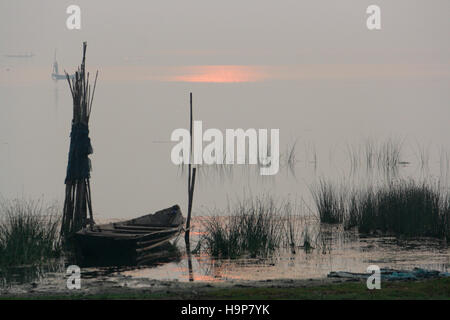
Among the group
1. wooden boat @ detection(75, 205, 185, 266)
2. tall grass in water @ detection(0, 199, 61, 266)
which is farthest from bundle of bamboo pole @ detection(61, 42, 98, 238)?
tall grass in water @ detection(0, 199, 61, 266)

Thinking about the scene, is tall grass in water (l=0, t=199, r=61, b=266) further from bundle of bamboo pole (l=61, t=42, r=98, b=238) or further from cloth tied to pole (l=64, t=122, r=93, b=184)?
cloth tied to pole (l=64, t=122, r=93, b=184)

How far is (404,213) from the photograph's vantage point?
74.0 ft

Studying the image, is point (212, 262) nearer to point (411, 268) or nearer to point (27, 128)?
point (411, 268)

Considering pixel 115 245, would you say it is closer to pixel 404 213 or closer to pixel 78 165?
pixel 78 165

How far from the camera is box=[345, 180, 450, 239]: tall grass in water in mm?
22016

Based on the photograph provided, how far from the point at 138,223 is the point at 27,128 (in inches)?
3407

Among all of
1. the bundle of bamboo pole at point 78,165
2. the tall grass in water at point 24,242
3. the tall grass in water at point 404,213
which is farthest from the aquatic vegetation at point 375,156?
the tall grass in water at point 24,242

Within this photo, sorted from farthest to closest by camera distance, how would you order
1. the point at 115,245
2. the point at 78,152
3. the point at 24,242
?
the point at 78,152, the point at 115,245, the point at 24,242

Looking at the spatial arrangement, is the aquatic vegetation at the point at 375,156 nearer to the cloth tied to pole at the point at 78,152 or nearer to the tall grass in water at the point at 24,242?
the cloth tied to pole at the point at 78,152

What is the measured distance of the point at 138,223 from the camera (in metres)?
23.2

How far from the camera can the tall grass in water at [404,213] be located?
72.2 ft

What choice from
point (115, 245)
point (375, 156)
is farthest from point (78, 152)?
point (375, 156)

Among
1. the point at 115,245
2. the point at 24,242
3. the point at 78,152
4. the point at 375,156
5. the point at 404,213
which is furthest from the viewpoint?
the point at 375,156
